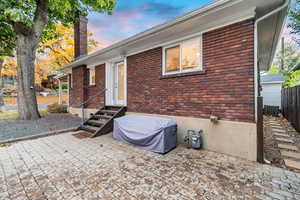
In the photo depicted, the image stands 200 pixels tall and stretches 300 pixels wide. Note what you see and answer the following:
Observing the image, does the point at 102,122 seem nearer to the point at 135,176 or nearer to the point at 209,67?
the point at 135,176

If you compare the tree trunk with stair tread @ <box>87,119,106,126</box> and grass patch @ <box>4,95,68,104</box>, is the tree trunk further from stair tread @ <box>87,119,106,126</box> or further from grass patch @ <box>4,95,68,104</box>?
grass patch @ <box>4,95,68,104</box>

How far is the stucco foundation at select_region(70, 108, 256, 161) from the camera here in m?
3.23

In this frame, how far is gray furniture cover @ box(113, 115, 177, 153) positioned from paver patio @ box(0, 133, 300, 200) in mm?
220

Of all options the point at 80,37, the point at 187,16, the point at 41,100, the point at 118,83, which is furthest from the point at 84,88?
the point at 41,100

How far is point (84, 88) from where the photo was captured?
870 cm

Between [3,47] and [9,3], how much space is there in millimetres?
4474

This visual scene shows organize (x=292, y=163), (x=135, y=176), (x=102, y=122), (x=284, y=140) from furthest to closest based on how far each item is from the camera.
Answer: (x=102, y=122), (x=284, y=140), (x=292, y=163), (x=135, y=176)

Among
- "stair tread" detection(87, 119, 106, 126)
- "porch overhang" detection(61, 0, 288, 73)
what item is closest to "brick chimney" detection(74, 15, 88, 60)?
"porch overhang" detection(61, 0, 288, 73)

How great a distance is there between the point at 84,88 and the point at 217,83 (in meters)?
7.64

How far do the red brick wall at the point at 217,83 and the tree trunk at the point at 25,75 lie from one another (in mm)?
6674

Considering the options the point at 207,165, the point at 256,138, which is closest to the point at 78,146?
the point at 207,165

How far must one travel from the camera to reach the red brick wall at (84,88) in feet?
25.1

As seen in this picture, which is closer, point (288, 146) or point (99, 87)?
point (288, 146)

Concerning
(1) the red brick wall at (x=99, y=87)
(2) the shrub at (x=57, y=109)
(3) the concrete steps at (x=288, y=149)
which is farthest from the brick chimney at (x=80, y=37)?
(3) the concrete steps at (x=288, y=149)
